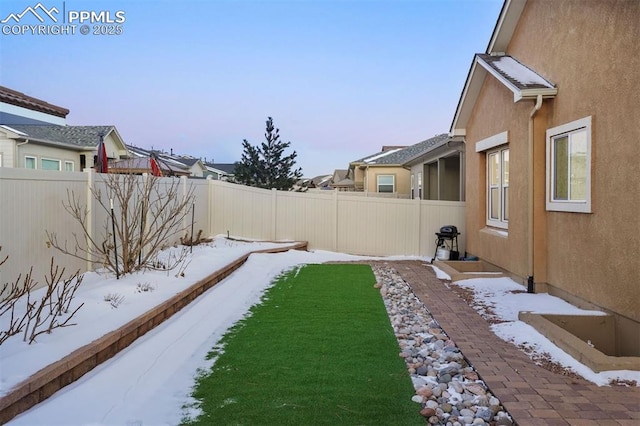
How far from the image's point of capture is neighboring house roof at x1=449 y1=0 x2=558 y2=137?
24.3ft

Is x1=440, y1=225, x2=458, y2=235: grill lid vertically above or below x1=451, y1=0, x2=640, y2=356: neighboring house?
below

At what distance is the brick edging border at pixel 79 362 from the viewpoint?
3428mm

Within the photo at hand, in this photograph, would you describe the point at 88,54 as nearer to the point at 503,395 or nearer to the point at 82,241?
the point at 82,241

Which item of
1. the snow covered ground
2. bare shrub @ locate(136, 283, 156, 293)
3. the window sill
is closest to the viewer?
the snow covered ground

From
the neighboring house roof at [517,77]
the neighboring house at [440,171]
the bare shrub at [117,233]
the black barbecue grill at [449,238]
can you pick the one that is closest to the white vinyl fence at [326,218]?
the black barbecue grill at [449,238]

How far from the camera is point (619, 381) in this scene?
425cm

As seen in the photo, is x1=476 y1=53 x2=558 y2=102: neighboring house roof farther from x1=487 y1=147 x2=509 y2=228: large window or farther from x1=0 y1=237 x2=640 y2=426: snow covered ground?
x1=0 y1=237 x2=640 y2=426: snow covered ground

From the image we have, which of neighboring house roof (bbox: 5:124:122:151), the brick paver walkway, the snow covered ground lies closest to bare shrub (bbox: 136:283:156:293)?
the snow covered ground

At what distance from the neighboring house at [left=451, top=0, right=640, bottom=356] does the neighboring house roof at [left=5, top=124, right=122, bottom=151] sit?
51.1 feet

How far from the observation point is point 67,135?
23.8m

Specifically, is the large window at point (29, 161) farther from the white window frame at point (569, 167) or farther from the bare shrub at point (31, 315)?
the white window frame at point (569, 167)

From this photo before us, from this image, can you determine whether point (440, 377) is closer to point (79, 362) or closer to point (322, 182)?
point (79, 362)

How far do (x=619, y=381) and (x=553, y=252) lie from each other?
136 inches

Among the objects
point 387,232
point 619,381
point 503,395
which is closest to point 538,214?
point 619,381
